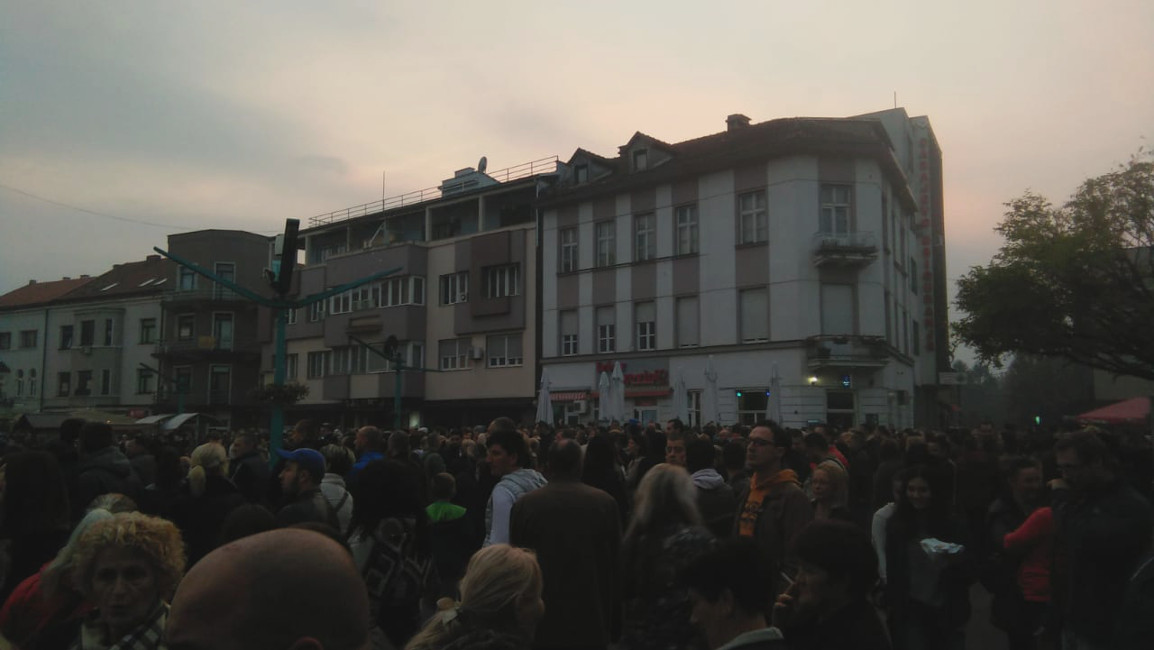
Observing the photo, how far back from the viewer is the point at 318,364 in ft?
159

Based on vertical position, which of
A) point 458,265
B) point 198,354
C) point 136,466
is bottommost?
point 136,466

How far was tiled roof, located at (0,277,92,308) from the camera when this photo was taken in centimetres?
6172

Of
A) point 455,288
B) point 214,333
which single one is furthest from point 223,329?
point 455,288

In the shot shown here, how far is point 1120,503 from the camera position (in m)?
4.73

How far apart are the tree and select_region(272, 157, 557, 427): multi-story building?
20986 mm

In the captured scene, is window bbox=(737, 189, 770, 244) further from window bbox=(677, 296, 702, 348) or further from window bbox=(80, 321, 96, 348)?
window bbox=(80, 321, 96, 348)

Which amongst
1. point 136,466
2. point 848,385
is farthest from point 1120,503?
point 848,385

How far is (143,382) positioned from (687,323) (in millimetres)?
38908

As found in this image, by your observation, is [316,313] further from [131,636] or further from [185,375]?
[131,636]

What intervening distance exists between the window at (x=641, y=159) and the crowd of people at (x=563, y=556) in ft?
99.3

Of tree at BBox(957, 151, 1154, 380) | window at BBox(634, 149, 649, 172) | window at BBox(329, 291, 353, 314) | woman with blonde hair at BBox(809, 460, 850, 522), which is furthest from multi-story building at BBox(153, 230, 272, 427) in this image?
woman with blonde hair at BBox(809, 460, 850, 522)

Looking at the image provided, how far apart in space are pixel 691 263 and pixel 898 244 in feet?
32.0

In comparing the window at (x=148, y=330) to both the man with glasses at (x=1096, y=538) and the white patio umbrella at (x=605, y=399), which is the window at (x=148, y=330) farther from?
the man with glasses at (x=1096, y=538)

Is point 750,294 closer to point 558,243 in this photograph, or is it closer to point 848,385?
point 848,385
